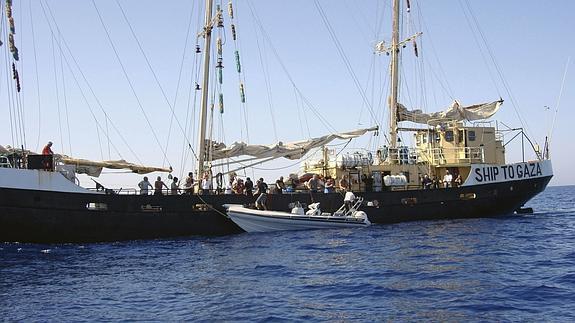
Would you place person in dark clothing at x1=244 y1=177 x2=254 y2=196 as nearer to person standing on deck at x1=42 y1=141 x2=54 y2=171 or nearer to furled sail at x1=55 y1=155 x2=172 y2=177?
furled sail at x1=55 y1=155 x2=172 y2=177

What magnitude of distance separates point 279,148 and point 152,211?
8.37 meters

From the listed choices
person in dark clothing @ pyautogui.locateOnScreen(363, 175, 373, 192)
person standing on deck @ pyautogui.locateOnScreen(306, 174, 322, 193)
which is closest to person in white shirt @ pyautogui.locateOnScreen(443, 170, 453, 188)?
person in dark clothing @ pyautogui.locateOnScreen(363, 175, 373, 192)

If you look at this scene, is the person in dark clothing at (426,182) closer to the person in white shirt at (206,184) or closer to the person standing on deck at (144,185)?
the person in white shirt at (206,184)

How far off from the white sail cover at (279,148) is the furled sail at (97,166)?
3.07 metres

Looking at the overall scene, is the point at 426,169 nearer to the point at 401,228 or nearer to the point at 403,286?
the point at 401,228

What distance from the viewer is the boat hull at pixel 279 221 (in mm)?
23859

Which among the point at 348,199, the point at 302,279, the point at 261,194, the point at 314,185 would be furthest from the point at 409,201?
the point at 302,279

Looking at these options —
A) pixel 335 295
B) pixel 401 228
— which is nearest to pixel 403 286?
pixel 335 295

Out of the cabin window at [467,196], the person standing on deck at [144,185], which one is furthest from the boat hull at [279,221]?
the cabin window at [467,196]

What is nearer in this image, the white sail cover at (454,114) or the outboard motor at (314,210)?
the outboard motor at (314,210)

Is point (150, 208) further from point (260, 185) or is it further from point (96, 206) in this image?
point (260, 185)

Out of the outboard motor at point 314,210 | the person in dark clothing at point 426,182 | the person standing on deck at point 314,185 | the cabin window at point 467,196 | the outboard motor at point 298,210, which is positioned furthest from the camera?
the cabin window at point 467,196

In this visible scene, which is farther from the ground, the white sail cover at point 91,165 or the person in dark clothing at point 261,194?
the white sail cover at point 91,165

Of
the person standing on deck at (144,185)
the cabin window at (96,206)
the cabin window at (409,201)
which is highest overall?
the person standing on deck at (144,185)
